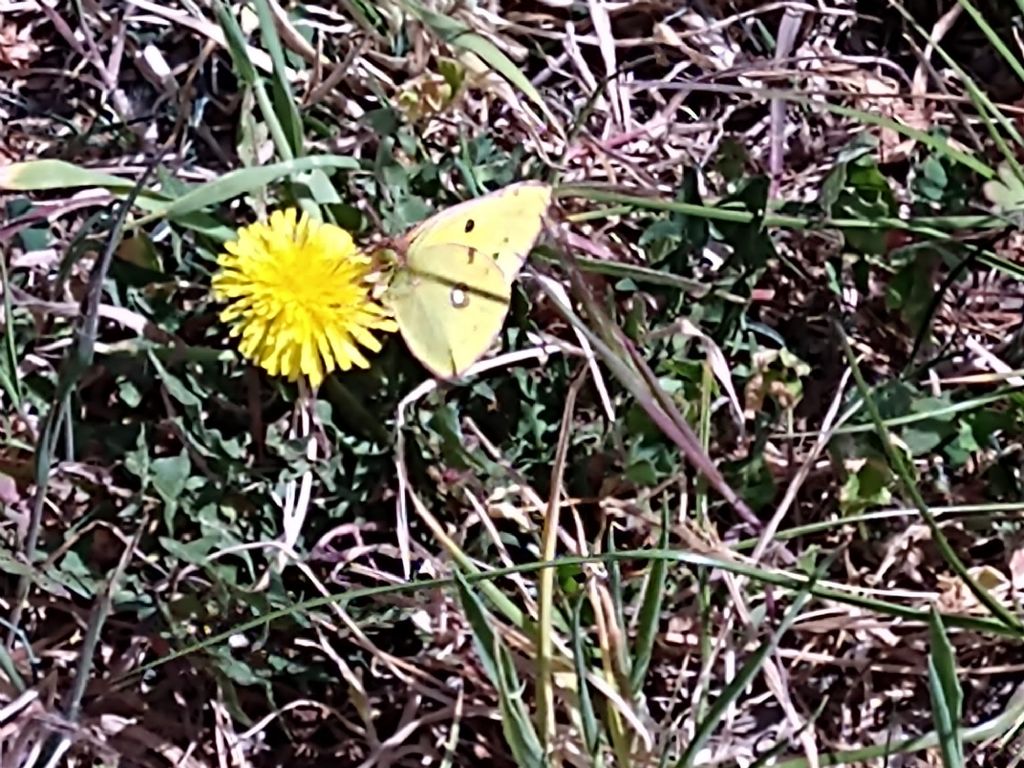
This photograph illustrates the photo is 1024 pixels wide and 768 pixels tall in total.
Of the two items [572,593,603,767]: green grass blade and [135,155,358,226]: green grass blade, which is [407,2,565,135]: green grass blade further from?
[572,593,603,767]: green grass blade

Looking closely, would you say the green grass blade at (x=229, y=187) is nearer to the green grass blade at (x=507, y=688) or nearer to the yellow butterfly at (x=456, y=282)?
the yellow butterfly at (x=456, y=282)

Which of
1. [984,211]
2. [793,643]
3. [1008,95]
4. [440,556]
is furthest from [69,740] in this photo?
[1008,95]

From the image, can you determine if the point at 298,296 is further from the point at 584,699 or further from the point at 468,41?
the point at 584,699

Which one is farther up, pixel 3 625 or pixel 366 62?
pixel 366 62


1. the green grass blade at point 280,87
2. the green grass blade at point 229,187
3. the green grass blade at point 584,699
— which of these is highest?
the green grass blade at point 280,87

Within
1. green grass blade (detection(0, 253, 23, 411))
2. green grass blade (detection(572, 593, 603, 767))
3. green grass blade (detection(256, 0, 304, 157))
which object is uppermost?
green grass blade (detection(256, 0, 304, 157))

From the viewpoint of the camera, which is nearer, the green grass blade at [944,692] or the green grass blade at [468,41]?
the green grass blade at [944,692]

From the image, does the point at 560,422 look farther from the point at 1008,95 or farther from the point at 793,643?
the point at 1008,95

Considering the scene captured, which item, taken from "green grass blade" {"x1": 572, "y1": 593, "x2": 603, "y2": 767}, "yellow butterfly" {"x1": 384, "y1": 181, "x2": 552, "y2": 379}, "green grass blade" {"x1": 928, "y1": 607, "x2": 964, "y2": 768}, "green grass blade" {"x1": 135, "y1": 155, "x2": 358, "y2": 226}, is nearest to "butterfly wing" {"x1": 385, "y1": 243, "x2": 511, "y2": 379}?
"yellow butterfly" {"x1": 384, "y1": 181, "x2": 552, "y2": 379}

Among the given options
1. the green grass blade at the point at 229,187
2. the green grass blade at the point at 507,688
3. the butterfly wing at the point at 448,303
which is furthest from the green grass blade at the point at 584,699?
the green grass blade at the point at 229,187
